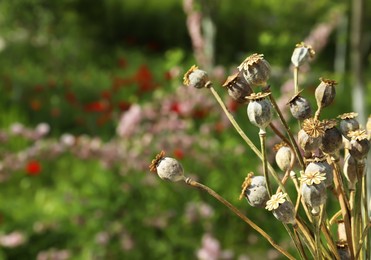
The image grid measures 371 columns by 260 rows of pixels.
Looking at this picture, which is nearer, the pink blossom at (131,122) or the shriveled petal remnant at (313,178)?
the shriveled petal remnant at (313,178)

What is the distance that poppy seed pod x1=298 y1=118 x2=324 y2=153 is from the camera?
2.85 ft

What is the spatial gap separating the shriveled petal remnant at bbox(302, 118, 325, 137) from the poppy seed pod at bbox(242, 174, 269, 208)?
0.34 ft

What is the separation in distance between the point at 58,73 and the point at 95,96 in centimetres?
154

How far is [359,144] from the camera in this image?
0.90 metres

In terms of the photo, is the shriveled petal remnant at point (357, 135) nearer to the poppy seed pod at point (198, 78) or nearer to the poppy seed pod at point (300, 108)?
the poppy seed pod at point (300, 108)

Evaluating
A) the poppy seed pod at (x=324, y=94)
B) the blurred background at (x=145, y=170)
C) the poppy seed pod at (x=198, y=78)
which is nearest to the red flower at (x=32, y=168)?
the blurred background at (x=145, y=170)

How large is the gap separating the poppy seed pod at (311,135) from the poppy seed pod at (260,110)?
0.05 meters

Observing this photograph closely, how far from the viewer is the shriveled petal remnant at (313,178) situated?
32.9 inches

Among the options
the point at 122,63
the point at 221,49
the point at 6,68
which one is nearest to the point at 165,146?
the point at 122,63

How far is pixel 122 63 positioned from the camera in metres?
7.30

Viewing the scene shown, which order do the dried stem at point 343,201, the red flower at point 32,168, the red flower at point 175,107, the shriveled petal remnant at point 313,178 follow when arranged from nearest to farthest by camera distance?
the shriveled petal remnant at point 313,178 < the dried stem at point 343,201 < the red flower at point 175,107 < the red flower at point 32,168

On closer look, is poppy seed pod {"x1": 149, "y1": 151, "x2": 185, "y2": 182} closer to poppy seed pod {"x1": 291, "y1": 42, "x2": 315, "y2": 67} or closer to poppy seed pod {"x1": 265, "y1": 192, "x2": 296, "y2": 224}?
poppy seed pod {"x1": 265, "y1": 192, "x2": 296, "y2": 224}

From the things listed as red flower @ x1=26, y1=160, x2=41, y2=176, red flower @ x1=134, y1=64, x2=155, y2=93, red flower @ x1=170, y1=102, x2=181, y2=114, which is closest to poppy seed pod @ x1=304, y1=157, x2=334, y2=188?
red flower @ x1=170, y1=102, x2=181, y2=114

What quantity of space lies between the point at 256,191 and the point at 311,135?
11cm
